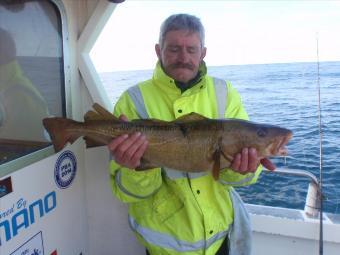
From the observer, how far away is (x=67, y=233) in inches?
129

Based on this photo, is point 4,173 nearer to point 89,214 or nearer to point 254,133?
point 89,214

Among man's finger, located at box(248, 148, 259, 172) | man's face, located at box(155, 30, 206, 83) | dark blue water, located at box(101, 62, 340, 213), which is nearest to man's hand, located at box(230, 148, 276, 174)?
man's finger, located at box(248, 148, 259, 172)

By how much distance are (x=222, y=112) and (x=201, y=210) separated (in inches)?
27.8

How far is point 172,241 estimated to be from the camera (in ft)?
8.13

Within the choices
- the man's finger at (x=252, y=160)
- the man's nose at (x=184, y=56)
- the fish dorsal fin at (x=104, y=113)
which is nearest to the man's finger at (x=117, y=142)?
the fish dorsal fin at (x=104, y=113)

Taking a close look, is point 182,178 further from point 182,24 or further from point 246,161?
point 182,24

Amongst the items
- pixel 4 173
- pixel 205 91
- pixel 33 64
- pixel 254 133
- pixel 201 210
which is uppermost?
pixel 33 64

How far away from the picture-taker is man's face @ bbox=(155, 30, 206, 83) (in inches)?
97.3

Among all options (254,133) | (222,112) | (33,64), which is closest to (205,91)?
(222,112)

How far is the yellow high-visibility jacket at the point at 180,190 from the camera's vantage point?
243 cm

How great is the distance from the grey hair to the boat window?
3.47 ft

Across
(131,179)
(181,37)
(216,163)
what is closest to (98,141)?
(131,179)

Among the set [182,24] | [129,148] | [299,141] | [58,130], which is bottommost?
[299,141]

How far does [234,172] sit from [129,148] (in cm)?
72
